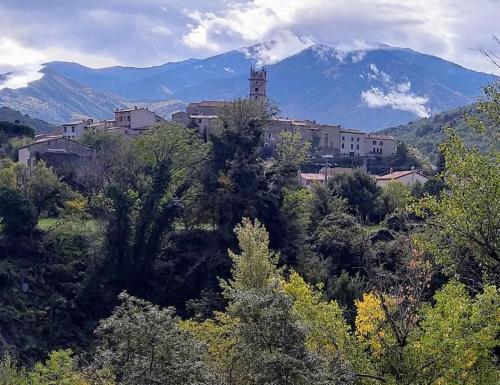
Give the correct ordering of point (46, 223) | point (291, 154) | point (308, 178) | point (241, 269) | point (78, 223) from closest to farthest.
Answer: point (241, 269) < point (78, 223) < point (46, 223) < point (291, 154) < point (308, 178)

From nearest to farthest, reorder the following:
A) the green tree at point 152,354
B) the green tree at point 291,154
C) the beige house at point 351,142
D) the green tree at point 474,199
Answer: the green tree at point 474,199, the green tree at point 152,354, the green tree at point 291,154, the beige house at point 351,142

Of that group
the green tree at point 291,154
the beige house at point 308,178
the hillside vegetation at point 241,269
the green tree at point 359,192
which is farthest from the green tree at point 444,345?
the beige house at point 308,178

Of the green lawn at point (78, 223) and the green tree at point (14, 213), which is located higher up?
the green tree at point (14, 213)

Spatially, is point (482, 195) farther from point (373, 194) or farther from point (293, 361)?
point (373, 194)

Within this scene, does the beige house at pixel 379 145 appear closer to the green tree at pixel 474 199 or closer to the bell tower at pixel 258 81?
the bell tower at pixel 258 81

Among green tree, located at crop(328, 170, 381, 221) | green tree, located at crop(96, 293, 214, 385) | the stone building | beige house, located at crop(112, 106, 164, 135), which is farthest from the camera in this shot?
beige house, located at crop(112, 106, 164, 135)

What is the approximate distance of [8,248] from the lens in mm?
40125

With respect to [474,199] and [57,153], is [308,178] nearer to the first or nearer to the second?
[57,153]

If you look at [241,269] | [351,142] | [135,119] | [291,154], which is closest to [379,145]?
[351,142]

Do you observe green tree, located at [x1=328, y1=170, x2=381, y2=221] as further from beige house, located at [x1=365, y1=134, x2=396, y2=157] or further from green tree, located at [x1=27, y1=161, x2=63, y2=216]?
beige house, located at [x1=365, y1=134, x2=396, y2=157]

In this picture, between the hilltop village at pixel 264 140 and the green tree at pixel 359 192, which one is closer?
the green tree at pixel 359 192

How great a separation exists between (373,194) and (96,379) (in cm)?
3975

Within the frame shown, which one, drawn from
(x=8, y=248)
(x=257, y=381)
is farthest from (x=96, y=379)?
(x=8, y=248)

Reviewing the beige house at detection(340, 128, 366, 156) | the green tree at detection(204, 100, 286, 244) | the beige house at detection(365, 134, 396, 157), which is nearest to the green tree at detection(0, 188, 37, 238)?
the green tree at detection(204, 100, 286, 244)
